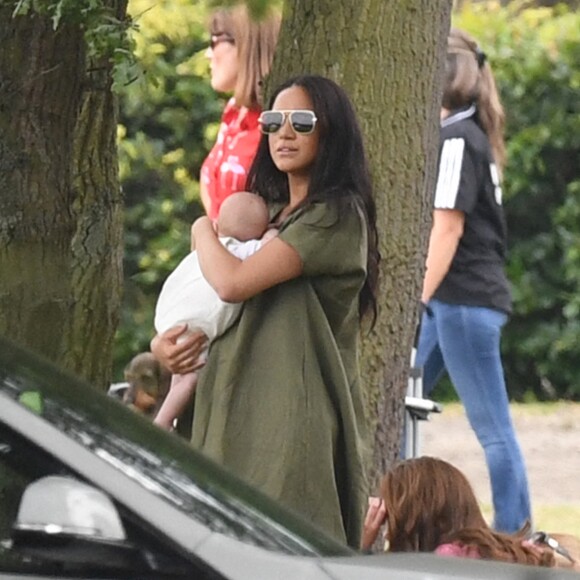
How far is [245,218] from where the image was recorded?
479 cm

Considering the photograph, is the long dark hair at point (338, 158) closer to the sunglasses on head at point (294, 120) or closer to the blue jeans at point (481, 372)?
the sunglasses on head at point (294, 120)

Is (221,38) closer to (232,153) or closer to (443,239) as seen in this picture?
(232,153)

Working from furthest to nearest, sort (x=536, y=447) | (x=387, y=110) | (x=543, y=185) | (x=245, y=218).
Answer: (x=543, y=185), (x=536, y=447), (x=387, y=110), (x=245, y=218)

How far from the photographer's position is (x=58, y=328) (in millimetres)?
5379

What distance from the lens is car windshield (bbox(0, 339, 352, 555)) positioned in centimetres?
302

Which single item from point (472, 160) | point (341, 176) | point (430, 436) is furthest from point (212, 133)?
point (341, 176)

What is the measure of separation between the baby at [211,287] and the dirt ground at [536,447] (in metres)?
3.25

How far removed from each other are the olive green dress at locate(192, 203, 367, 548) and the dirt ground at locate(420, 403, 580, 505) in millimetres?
3357

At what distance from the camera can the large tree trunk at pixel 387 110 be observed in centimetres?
545

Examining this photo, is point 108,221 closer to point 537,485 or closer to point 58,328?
point 58,328

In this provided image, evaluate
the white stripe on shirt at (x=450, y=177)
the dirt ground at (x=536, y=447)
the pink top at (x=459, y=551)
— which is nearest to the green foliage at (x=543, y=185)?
the dirt ground at (x=536, y=447)

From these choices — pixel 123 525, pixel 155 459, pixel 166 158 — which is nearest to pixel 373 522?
pixel 155 459

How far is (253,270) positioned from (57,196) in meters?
0.98

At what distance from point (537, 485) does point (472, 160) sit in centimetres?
234
